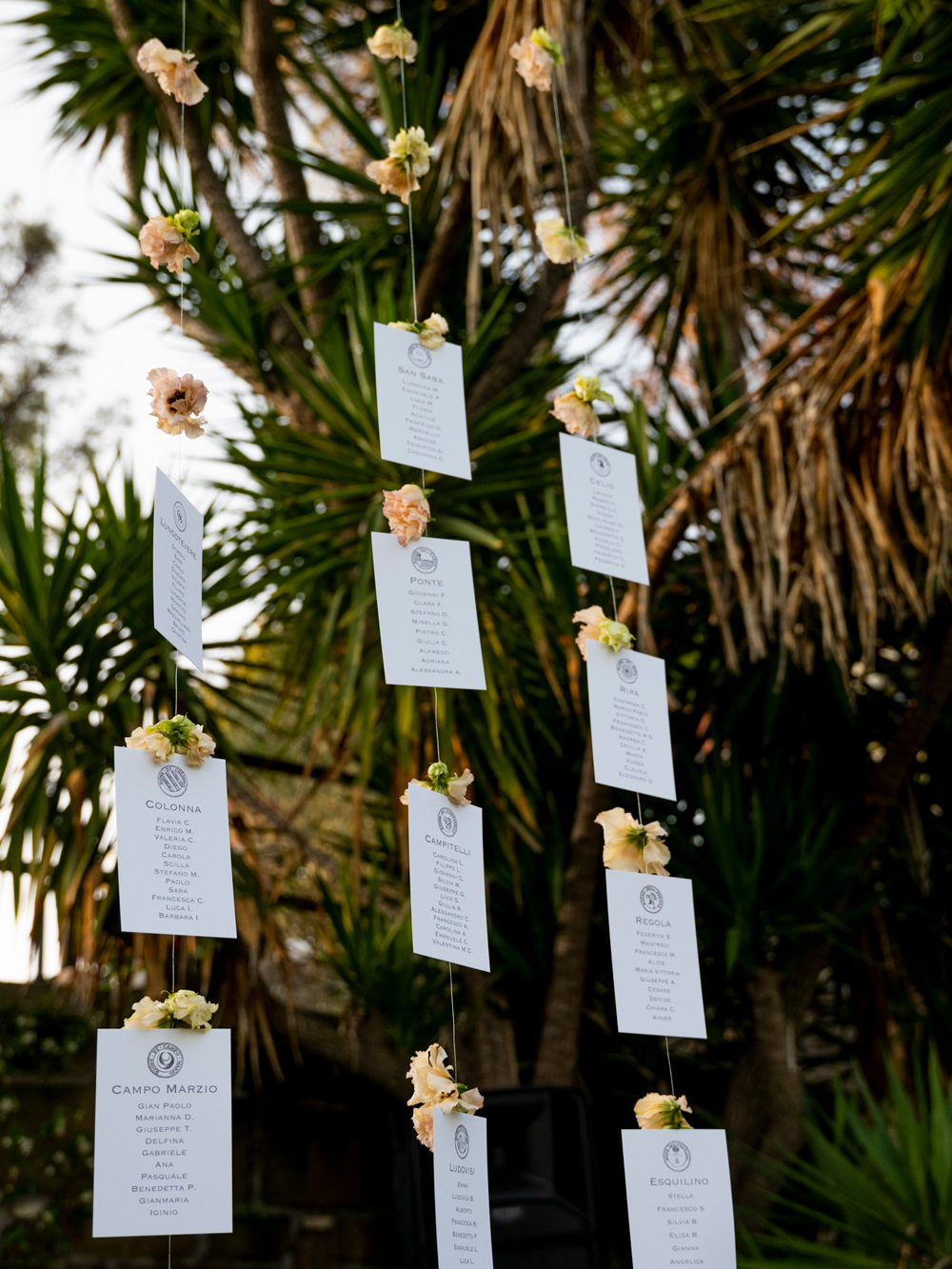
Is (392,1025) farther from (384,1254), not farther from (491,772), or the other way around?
(384,1254)

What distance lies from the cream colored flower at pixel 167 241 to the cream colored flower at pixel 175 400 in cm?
13

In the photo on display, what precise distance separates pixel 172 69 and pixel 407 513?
535mm

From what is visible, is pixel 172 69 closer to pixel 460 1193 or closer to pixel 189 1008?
pixel 189 1008

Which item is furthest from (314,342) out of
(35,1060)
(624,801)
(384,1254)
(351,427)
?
(384,1254)

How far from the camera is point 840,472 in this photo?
2037mm

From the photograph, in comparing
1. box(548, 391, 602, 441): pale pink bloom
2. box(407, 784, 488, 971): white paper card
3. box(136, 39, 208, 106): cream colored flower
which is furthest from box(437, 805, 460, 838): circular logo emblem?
box(136, 39, 208, 106): cream colored flower

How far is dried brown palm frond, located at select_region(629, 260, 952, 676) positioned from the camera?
1953 millimetres

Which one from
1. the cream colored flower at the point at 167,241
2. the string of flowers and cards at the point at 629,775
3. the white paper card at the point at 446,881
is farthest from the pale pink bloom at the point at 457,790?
the cream colored flower at the point at 167,241

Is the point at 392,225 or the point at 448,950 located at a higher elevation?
the point at 392,225

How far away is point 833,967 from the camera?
8.63 ft

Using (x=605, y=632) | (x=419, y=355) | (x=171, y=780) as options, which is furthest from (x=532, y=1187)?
(x=419, y=355)

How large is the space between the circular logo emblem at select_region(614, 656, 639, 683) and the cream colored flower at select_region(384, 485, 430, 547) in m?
0.25

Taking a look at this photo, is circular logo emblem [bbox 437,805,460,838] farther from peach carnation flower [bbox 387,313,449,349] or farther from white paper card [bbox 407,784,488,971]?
peach carnation flower [bbox 387,313,449,349]

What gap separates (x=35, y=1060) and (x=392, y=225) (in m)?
1.81
